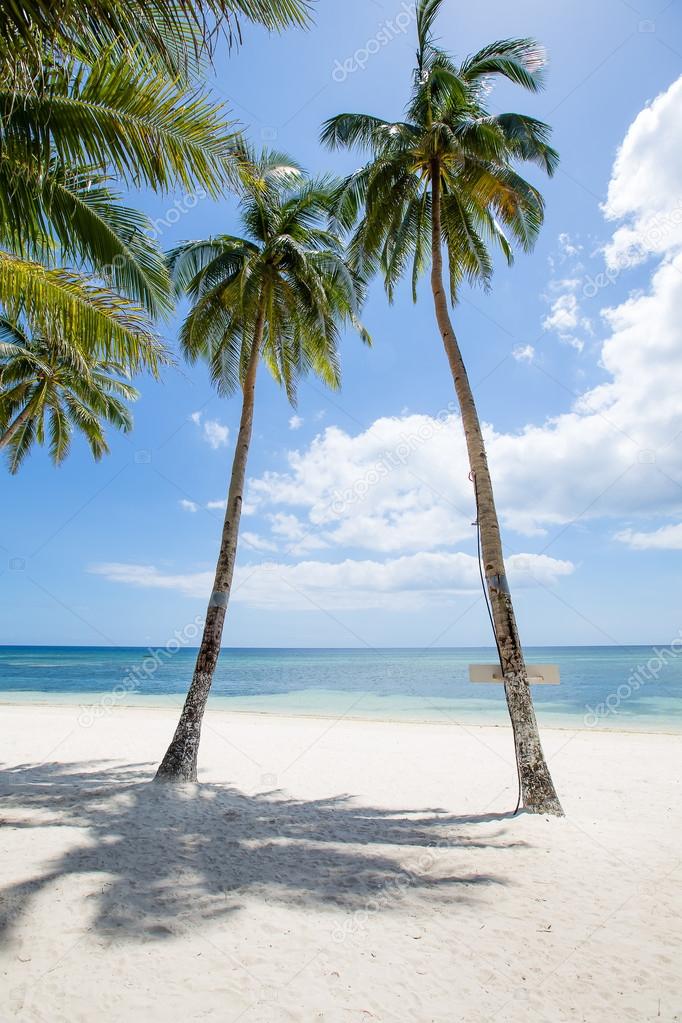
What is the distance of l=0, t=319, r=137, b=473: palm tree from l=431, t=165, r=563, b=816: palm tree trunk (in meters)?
8.41

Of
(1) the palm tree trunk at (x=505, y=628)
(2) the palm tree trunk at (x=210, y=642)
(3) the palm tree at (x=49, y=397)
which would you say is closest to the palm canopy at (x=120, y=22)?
(1) the palm tree trunk at (x=505, y=628)

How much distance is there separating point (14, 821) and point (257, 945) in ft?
13.9

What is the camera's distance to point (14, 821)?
255 inches

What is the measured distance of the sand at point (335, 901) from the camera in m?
3.14

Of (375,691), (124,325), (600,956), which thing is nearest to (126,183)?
(124,325)

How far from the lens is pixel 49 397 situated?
55.9ft

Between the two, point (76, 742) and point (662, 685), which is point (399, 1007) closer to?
point (76, 742)

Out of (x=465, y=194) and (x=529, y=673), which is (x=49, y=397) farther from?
(x=529, y=673)

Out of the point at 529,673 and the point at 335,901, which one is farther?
the point at 529,673

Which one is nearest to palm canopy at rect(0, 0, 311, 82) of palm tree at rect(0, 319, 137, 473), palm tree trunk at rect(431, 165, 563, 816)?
palm tree trunk at rect(431, 165, 563, 816)

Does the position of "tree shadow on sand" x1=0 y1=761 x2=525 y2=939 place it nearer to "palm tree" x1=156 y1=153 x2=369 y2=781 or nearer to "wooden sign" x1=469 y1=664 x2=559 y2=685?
"wooden sign" x1=469 y1=664 x2=559 y2=685

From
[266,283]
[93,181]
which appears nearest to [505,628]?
[93,181]

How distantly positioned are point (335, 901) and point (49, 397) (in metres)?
16.5

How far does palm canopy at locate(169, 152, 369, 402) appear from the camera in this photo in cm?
1064
